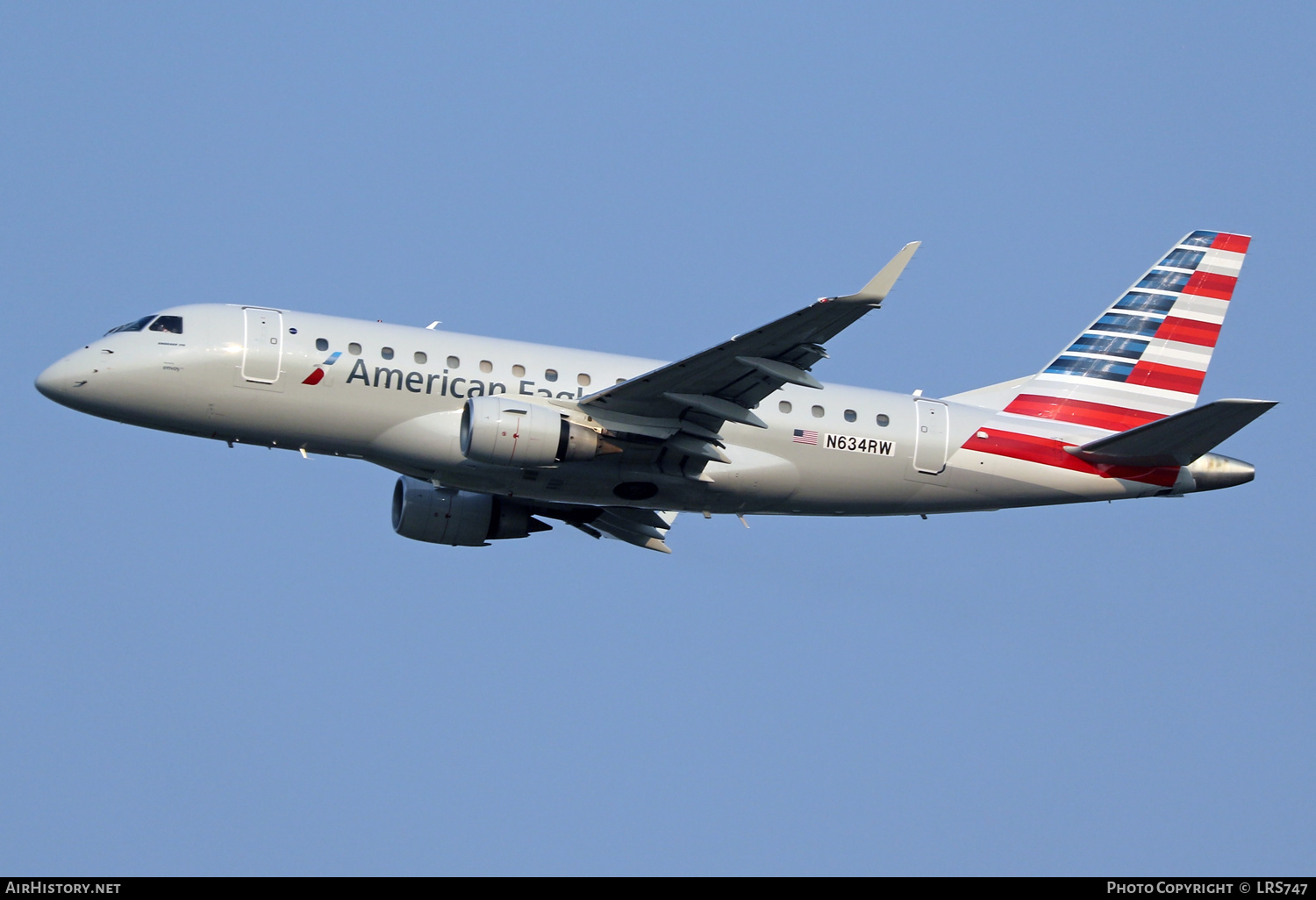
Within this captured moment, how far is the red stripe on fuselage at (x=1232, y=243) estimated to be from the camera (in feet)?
130

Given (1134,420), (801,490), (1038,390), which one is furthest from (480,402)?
(1134,420)

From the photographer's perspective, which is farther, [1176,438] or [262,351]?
[1176,438]

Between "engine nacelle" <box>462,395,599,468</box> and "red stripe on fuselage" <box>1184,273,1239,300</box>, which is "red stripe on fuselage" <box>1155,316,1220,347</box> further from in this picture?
"engine nacelle" <box>462,395,599,468</box>

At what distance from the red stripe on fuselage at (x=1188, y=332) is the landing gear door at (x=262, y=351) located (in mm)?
23102

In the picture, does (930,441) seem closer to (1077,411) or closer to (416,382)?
(1077,411)

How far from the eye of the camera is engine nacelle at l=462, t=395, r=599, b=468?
3050 cm

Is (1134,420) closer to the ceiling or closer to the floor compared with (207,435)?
closer to the ceiling

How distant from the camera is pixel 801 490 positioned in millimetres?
34219

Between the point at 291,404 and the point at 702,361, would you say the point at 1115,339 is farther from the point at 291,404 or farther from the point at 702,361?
Answer: the point at 291,404

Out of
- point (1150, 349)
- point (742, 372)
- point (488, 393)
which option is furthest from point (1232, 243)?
point (488, 393)

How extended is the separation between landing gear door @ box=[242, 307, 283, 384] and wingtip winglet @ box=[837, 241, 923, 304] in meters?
12.8

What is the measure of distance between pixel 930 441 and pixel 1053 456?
3.41 metres

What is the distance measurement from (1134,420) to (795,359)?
12.4m

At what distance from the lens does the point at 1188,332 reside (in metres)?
38.9
